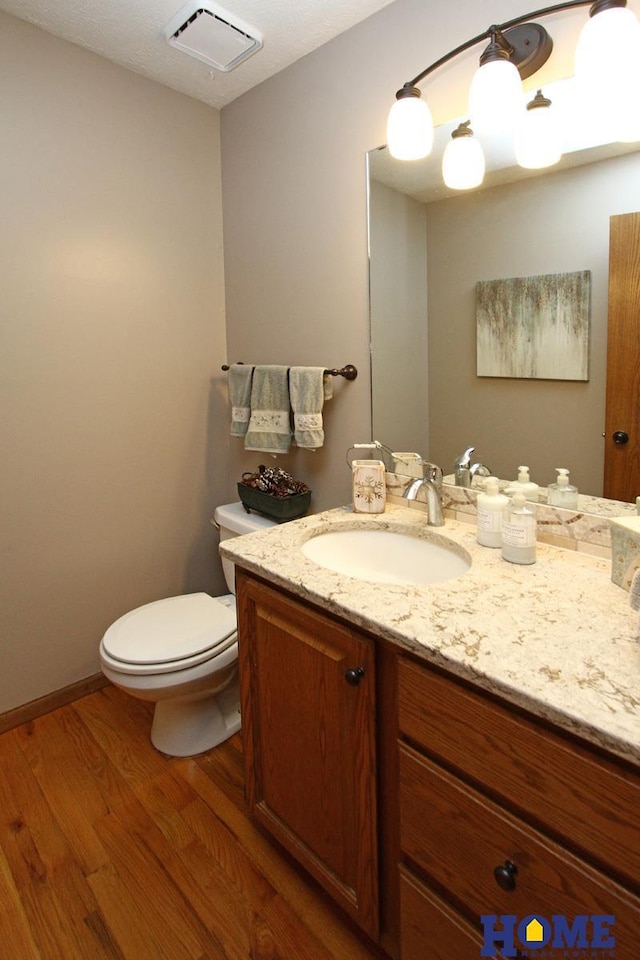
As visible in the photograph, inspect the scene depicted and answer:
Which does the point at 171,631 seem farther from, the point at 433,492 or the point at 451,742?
the point at 451,742

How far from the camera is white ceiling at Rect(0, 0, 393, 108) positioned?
1.53 m

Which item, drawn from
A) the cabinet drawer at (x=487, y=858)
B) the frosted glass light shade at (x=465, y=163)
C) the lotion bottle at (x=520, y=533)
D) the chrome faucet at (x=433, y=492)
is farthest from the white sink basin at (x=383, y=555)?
the frosted glass light shade at (x=465, y=163)

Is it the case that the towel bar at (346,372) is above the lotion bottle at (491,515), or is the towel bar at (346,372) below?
above

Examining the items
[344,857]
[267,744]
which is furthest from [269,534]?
[344,857]

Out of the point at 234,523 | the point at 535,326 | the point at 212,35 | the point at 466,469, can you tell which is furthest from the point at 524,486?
the point at 212,35

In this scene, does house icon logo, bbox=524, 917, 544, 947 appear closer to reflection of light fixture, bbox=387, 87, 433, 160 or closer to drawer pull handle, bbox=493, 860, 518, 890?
drawer pull handle, bbox=493, 860, 518, 890

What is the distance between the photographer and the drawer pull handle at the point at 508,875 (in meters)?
0.77

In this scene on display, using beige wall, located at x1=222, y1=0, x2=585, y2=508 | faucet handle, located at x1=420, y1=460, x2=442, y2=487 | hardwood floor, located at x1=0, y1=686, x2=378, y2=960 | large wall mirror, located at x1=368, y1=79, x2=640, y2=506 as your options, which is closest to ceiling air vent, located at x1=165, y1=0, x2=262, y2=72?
beige wall, located at x1=222, y1=0, x2=585, y2=508

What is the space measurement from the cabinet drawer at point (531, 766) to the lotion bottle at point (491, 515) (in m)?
0.48

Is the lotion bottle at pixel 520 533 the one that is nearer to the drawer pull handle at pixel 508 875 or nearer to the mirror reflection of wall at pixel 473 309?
the mirror reflection of wall at pixel 473 309

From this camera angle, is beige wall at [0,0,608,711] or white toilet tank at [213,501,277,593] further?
white toilet tank at [213,501,277,593]

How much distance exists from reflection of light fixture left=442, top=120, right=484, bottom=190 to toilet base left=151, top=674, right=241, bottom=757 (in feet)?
5.42

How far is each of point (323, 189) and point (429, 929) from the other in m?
1.94

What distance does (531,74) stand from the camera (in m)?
1.24
